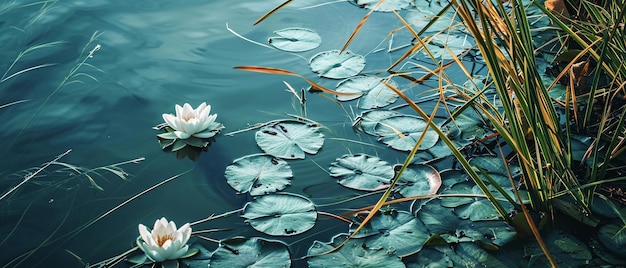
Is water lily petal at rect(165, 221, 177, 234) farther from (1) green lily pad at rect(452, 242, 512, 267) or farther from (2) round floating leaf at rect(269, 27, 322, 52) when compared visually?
(2) round floating leaf at rect(269, 27, 322, 52)

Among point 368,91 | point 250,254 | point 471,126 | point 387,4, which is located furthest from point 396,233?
point 387,4

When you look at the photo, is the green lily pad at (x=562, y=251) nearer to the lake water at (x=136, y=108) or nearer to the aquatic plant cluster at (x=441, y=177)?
the aquatic plant cluster at (x=441, y=177)

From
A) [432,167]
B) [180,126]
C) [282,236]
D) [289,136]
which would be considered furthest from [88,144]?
[432,167]

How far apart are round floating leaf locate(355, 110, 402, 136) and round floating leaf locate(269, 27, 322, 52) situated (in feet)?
1.55

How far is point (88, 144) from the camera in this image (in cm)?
196

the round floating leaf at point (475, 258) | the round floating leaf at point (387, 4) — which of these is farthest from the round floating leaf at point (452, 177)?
the round floating leaf at point (387, 4)

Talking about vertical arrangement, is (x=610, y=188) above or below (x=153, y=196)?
above

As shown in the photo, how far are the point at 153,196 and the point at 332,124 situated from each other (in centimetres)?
59

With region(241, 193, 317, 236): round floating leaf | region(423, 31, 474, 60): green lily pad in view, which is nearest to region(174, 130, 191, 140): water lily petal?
region(241, 193, 317, 236): round floating leaf

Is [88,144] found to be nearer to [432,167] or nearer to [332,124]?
[332,124]

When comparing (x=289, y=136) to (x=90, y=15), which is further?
(x=90, y=15)

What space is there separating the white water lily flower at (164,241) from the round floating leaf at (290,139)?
442 millimetres

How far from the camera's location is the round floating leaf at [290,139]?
1.91m

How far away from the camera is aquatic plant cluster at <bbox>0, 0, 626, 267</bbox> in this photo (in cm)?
152
